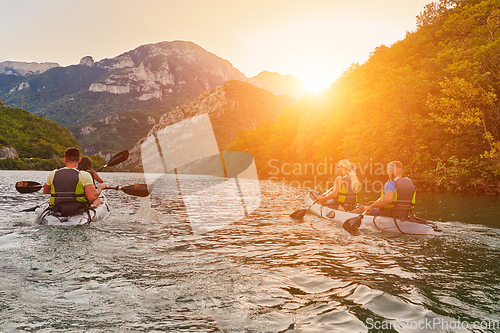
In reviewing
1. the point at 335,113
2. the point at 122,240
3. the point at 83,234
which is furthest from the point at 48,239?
the point at 335,113

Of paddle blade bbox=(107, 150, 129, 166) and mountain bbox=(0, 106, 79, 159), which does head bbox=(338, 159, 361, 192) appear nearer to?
paddle blade bbox=(107, 150, 129, 166)

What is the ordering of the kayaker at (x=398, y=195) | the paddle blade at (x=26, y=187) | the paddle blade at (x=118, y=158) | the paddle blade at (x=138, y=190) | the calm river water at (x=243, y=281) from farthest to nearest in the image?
the paddle blade at (x=118, y=158) < the paddle blade at (x=138, y=190) < the paddle blade at (x=26, y=187) < the kayaker at (x=398, y=195) < the calm river water at (x=243, y=281)

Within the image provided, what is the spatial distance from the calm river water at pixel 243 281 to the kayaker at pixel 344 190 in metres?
3.19

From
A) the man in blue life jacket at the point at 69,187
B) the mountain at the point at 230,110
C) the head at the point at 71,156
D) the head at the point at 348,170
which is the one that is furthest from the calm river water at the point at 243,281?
the mountain at the point at 230,110

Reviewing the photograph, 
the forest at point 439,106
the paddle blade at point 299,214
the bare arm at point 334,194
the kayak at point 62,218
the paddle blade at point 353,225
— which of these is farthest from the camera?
the forest at point 439,106

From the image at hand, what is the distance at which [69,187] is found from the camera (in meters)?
9.71

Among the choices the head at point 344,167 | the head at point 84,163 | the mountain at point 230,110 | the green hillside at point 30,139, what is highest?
the mountain at point 230,110

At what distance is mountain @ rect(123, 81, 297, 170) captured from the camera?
170000 millimetres

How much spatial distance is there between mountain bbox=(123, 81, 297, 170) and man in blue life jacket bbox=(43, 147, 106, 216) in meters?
151

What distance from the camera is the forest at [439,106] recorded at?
2472 cm

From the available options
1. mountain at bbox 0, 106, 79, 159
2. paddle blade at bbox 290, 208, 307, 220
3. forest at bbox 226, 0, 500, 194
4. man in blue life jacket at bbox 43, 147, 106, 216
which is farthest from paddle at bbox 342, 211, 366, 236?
mountain at bbox 0, 106, 79, 159

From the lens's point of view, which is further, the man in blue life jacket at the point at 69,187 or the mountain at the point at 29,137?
the mountain at the point at 29,137

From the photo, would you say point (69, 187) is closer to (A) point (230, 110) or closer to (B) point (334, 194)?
(B) point (334, 194)

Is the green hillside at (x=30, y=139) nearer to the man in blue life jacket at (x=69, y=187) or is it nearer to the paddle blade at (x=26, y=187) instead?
the paddle blade at (x=26, y=187)
